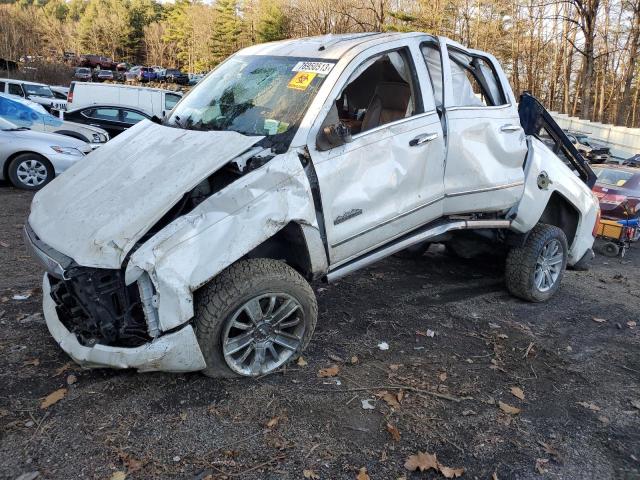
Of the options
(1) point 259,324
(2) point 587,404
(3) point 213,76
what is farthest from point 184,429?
(3) point 213,76

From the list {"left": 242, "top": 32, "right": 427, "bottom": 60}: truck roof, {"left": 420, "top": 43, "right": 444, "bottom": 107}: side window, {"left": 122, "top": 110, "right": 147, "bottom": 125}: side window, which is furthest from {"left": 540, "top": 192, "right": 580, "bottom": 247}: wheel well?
{"left": 122, "top": 110, "right": 147, "bottom": 125}: side window

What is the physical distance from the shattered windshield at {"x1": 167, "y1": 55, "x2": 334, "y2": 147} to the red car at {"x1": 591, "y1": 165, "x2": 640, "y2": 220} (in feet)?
27.8

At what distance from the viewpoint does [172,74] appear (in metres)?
54.2

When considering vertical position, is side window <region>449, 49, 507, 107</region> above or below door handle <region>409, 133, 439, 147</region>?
above

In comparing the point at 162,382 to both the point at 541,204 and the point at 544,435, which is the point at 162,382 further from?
the point at 541,204

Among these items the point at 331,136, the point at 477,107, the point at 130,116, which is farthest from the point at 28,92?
the point at 331,136

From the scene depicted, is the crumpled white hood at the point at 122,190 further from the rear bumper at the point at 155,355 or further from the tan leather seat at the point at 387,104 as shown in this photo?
the tan leather seat at the point at 387,104

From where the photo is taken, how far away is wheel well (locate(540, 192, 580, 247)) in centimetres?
613

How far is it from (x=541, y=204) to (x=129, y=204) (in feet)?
13.3

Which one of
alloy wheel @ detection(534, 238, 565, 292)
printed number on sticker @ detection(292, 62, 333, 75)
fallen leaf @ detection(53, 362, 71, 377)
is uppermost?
printed number on sticker @ detection(292, 62, 333, 75)

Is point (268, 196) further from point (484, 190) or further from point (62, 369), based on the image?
point (484, 190)

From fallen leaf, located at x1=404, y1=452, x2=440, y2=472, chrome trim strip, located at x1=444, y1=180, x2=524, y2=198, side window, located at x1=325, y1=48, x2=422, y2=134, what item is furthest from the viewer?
chrome trim strip, located at x1=444, y1=180, x2=524, y2=198

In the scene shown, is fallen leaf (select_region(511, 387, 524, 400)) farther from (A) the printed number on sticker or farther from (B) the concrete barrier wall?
(B) the concrete barrier wall

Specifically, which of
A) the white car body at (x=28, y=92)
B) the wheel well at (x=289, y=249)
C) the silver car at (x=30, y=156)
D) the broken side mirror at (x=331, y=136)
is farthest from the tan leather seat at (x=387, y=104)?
the white car body at (x=28, y=92)
